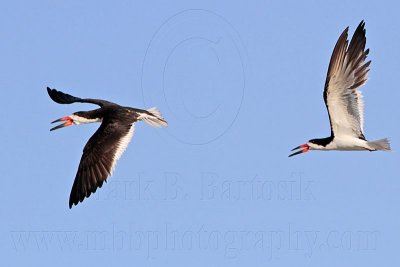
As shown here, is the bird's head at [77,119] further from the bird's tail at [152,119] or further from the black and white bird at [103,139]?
the bird's tail at [152,119]

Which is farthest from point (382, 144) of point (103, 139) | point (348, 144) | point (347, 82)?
point (103, 139)

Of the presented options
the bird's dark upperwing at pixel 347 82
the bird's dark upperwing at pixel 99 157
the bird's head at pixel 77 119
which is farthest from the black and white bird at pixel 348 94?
the bird's head at pixel 77 119

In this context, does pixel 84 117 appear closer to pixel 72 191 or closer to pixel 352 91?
pixel 72 191

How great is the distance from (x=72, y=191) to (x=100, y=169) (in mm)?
677

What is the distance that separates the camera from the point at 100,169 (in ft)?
65.5

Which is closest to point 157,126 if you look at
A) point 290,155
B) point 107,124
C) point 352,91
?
point 107,124

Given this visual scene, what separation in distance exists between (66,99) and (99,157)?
2.94 metres

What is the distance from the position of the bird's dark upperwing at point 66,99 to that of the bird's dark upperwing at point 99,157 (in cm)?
149

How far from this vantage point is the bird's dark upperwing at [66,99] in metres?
22.2

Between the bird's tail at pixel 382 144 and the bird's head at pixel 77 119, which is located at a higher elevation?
the bird's head at pixel 77 119

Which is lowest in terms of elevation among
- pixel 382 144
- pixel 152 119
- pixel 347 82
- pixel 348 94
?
pixel 382 144

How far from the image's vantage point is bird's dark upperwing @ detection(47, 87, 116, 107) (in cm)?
2215

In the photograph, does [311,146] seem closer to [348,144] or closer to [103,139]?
[348,144]

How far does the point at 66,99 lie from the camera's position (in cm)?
2262
